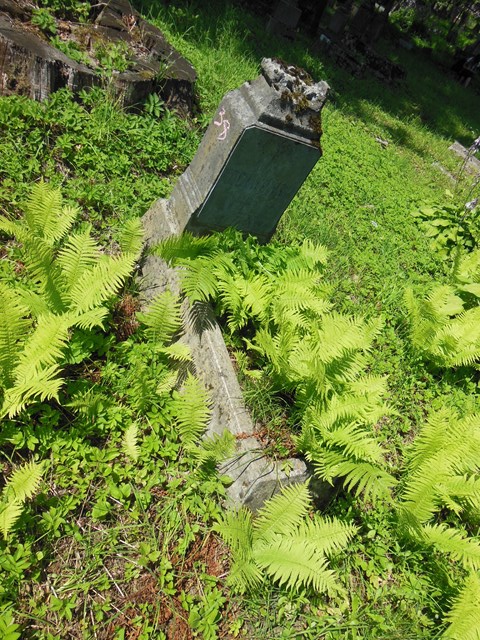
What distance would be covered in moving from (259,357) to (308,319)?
47cm

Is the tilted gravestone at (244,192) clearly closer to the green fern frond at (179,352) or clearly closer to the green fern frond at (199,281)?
the green fern frond at (179,352)

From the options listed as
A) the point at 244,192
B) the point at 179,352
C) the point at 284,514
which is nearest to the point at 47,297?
the point at 179,352

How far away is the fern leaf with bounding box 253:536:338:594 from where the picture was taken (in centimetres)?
236

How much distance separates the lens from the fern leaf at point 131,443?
2684 mm

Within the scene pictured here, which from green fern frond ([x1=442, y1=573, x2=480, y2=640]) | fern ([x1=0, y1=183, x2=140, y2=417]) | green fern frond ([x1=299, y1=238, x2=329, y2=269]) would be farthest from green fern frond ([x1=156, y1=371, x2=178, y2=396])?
green fern frond ([x1=442, y1=573, x2=480, y2=640])

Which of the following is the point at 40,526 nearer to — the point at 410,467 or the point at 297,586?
the point at 297,586

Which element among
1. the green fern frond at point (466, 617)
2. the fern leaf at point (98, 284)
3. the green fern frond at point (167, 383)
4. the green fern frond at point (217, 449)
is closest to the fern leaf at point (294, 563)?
the green fern frond at point (217, 449)

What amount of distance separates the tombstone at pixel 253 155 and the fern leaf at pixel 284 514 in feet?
6.77

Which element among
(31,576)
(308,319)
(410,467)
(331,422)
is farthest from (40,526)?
(410,467)

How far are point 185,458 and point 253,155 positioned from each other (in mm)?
2115

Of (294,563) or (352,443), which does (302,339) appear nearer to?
(352,443)

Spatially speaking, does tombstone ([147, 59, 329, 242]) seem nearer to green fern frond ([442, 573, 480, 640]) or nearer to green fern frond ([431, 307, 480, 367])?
green fern frond ([431, 307, 480, 367])

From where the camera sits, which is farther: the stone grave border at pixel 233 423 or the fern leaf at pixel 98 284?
the fern leaf at pixel 98 284

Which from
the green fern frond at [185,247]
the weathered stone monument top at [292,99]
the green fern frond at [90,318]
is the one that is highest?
the weathered stone monument top at [292,99]
